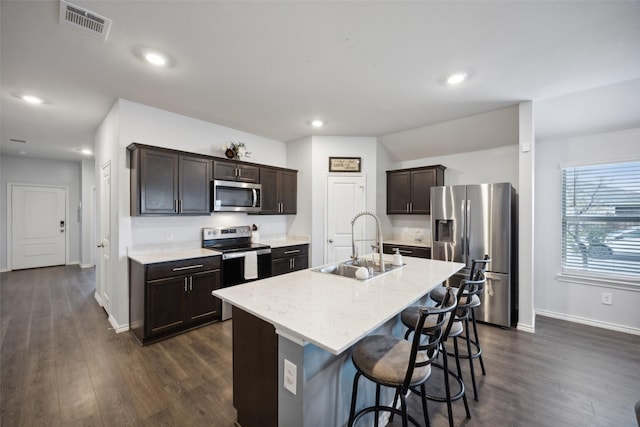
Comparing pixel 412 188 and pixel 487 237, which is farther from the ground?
pixel 412 188

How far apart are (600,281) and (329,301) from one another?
12.8 feet

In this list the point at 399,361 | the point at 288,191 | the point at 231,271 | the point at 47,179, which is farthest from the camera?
the point at 47,179

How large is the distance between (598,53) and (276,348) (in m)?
3.31

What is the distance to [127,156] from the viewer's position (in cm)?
→ 315

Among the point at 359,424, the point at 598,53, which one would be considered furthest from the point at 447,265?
the point at 598,53

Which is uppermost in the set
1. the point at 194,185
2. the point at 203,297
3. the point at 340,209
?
the point at 194,185

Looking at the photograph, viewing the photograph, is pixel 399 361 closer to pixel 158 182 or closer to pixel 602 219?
pixel 158 182

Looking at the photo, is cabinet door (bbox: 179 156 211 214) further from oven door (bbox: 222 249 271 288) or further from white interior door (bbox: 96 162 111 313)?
white interior door (bbox: 96 162 111 313)

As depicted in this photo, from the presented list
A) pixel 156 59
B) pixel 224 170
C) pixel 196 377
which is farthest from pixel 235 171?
pixel 196 377

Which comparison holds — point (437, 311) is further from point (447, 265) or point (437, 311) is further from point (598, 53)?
point (598, 53)

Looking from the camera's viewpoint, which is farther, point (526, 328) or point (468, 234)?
point (468, 234)

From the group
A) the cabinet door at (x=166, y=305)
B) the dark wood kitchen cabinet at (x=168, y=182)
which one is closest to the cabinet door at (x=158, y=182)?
the dark wood kitchen cabinet at (x=168, y=182)

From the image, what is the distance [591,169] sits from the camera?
11.2ft

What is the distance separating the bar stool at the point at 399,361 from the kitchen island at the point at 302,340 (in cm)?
11
